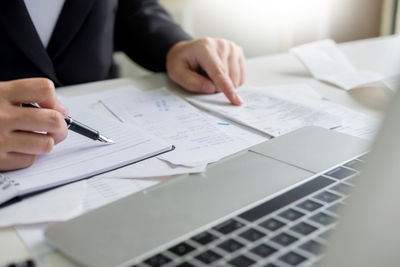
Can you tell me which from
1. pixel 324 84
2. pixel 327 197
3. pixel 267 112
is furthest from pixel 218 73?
pixel 327 197

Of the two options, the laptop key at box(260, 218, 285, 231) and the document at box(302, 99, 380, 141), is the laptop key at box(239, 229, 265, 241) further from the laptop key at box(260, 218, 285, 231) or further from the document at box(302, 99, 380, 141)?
the document at box(302, 99, 380, 141)

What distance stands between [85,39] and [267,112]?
1.80ft

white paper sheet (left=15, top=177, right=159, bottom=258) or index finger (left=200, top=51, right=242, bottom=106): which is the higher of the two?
index finger (left=200, top=51, right=242, bottom=106)

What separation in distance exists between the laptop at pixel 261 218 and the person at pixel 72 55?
7.0 inches

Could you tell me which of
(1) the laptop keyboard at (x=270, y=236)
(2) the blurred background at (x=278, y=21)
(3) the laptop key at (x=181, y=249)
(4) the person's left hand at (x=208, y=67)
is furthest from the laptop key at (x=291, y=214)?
(2) the blurred background at (x=278, y=21)

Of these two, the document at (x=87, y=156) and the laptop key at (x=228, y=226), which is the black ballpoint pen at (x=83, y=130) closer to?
the document at (x=87, y=156)

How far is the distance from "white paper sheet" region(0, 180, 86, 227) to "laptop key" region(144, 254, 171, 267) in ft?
0.45

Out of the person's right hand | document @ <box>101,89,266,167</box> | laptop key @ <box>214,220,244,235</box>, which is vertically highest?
the person's right hand

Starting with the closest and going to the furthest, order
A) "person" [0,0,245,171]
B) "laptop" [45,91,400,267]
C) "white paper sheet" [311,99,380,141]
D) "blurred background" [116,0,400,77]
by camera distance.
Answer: "laptop" [45,91,400,267] → "person" [0,0,245,171] → "white paper sheet" [311,99,380,141] → "blurred background" [116,0,400,77]

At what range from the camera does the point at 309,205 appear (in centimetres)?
46

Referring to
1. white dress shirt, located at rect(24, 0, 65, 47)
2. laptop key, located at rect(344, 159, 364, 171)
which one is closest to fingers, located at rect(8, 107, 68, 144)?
laptop key, located at rect(344, 159, 364, 171)

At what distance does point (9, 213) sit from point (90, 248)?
0.14 meters

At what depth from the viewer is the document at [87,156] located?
1.85 feet

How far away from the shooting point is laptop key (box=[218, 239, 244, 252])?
395mm
